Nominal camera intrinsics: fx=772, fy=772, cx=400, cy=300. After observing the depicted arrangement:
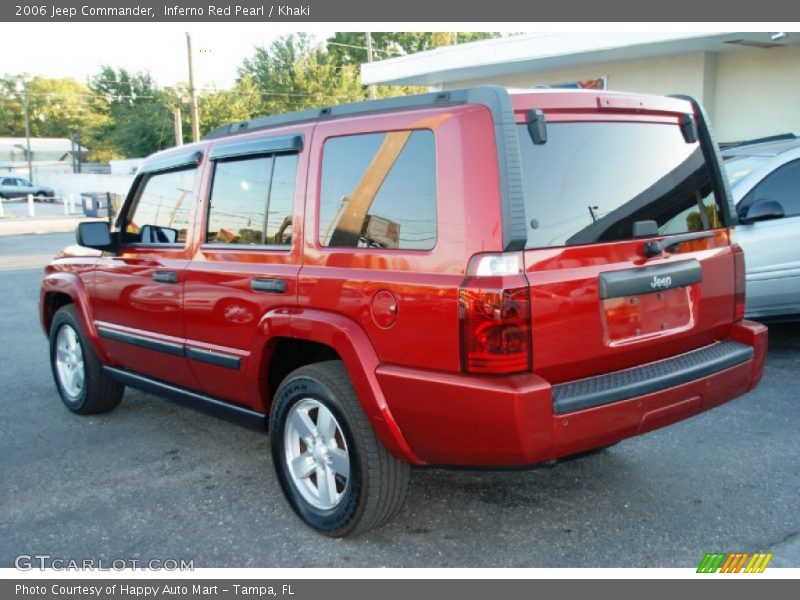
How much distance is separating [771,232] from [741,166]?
2.85ft

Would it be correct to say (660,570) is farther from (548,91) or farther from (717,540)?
(548,91)

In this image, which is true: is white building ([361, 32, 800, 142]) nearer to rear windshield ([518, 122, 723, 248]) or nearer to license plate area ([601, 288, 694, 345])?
rear windshield ([518, 122, 723, 248])

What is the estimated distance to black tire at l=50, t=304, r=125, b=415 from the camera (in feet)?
17.9

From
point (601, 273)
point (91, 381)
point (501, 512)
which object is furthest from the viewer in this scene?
point (91, 381)

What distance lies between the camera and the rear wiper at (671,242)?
11.0ft

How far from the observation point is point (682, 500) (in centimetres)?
395

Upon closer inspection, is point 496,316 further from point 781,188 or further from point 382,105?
point 781,188

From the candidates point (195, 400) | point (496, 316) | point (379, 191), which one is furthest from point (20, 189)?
point (496, 316)

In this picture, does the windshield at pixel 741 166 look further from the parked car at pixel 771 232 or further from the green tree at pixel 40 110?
the green tree at pixel 40 110

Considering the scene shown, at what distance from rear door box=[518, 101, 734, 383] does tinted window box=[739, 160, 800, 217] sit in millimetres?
3196

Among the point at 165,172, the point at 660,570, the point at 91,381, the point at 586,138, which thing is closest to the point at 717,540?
the point at 660,570

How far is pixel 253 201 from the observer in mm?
4070

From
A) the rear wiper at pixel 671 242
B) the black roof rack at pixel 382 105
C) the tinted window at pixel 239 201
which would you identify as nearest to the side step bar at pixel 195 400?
the tinted window at pixel 239 201

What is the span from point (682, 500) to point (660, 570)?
793 millimetres
